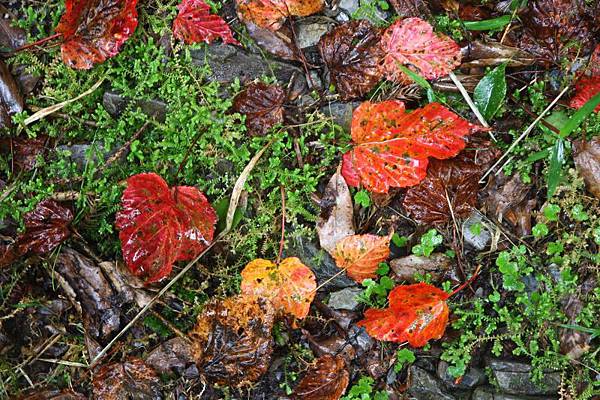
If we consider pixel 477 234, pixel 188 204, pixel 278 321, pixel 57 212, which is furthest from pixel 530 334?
pixel 57 212

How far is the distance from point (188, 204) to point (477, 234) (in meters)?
1.36

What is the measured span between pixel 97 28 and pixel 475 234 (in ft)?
6.60

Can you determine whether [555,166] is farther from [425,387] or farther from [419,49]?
[425,387]

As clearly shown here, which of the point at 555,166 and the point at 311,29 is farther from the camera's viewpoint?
the point at 311,29

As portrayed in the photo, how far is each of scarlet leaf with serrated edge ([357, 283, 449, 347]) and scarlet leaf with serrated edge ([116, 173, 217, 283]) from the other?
0.88 m

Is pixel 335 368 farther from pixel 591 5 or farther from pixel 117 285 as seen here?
pixel 591 5

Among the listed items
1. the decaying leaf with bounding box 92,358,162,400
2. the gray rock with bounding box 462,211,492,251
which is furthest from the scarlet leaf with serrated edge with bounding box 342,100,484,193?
the decaying leaf with bounding box 92,358,162,400

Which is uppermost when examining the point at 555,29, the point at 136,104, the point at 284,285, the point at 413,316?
the point at 136,104

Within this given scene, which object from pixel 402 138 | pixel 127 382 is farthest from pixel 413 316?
pixel 127 382

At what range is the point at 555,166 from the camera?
263 centimetres

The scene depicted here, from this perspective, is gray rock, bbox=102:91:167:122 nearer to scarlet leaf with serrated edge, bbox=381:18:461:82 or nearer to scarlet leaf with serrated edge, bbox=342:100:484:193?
scarlet leaf with serrated edge, bbox=342:100:484:193

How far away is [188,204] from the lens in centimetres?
265

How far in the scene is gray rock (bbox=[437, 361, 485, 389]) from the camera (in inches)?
106

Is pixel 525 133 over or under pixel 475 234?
over
